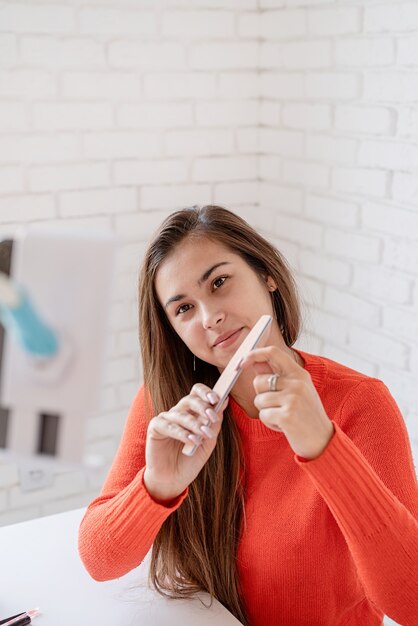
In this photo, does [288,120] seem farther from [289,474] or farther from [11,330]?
[11,330]

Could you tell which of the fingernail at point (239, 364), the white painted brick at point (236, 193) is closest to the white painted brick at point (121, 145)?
the white painted brick at point (236, 193)

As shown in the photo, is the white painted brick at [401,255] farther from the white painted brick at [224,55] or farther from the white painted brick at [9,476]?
the white painted brick at [9,476]

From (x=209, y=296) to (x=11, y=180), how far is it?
1.11 m

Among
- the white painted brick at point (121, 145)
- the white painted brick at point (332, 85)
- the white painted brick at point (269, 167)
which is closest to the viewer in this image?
the white painted brick at point (332, 85)

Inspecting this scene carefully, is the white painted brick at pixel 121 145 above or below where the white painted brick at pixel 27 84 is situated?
below

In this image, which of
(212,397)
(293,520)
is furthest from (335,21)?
(212,397)

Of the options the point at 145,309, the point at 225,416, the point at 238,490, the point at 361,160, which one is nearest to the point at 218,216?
the point at 145,309

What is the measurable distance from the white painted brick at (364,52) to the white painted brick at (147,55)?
0.47 meters

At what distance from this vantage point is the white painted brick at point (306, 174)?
7.26ft

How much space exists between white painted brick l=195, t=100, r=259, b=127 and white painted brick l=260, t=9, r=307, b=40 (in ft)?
0.70

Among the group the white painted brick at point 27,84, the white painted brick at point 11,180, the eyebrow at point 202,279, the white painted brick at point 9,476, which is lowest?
the white painted brick at point 9,476

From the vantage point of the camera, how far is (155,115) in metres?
2.24

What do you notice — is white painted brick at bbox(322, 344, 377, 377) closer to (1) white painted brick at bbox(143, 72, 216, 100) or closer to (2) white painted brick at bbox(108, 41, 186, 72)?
(1) white painted brick at bbox(143, 72, 216, 100)

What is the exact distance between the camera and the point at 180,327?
3.91 ft
